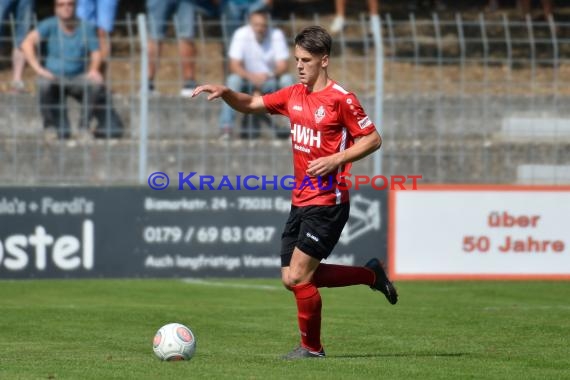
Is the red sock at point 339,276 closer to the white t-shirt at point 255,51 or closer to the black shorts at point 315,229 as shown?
the black shorts at point 315,229

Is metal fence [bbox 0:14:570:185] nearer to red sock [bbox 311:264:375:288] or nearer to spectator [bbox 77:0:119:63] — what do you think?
spectator [bbox 77:0:119:63]

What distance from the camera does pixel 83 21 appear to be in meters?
15.4

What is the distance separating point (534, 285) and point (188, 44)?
5377 mm

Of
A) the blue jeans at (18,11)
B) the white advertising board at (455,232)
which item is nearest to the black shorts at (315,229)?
the white advertising board at (455,232)

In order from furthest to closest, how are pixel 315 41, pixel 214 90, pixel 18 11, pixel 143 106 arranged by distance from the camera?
pixel 18 11, pixel 143 106, pixel 214 90, pixel 315 41

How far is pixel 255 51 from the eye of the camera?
15977 millimetres

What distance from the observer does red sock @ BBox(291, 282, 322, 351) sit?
8461 mm

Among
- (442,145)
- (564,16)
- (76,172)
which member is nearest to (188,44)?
(76,172)

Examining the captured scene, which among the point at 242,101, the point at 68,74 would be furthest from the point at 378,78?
the point at 242,101

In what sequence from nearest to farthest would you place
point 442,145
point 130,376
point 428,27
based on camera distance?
point 130,376 < point 442,145 < point 428,27

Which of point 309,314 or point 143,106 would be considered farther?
point 143,106

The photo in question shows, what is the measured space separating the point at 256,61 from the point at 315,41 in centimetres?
759

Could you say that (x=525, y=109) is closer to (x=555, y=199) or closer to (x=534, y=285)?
(x=555, y=199)

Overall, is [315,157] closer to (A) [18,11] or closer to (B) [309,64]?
(B) [309,64]
